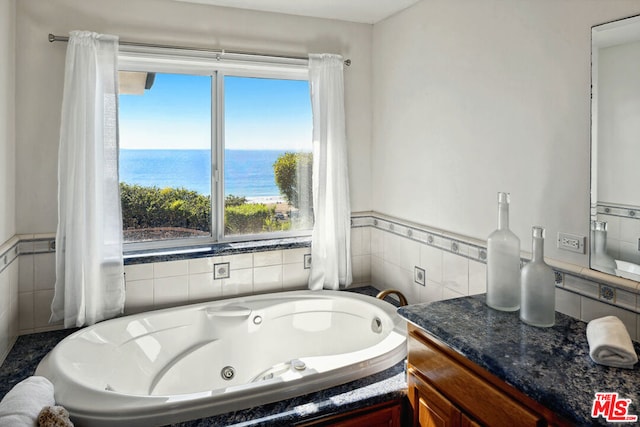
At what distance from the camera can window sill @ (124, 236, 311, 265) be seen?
2.56 metres

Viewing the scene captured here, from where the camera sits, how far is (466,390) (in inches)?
54.4

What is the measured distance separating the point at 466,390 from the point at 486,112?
132 centimetres

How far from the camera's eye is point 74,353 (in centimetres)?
200

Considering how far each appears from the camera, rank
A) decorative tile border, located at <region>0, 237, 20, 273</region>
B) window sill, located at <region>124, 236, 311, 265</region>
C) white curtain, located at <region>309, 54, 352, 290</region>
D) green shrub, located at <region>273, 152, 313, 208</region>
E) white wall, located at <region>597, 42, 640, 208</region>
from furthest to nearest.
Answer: green shrub, located at <region>273, 152, 313, 208</region>, white curtain, located at <region>309, 54, 352, 290</region>, window sill, located at <region>124, 236, 311, 265</region>, decorative tile border, located at <region>0, 237, 20, 273</region>, white wall, located at <region>597, 42, 640, 208</region>

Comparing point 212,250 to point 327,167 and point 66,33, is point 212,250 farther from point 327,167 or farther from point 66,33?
point 66,33

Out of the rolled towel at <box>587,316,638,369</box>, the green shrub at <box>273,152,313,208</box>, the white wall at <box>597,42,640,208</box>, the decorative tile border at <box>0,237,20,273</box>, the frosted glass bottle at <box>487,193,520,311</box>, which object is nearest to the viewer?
the rolled towel at <box>587,316,638,369</box>

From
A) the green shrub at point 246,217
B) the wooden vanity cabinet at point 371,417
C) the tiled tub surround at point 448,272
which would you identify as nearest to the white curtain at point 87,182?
the green shrub at point 246,217

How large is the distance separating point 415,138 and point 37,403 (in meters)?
2.25

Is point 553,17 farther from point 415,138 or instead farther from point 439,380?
point 439,380

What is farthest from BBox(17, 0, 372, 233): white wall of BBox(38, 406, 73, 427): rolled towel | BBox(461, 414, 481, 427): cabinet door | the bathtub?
BBox(461, 414, 481, 427): cabinet door

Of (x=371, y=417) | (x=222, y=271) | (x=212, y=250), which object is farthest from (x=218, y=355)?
(x=371, y=417)

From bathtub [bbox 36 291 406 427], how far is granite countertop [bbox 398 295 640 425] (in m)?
0.44

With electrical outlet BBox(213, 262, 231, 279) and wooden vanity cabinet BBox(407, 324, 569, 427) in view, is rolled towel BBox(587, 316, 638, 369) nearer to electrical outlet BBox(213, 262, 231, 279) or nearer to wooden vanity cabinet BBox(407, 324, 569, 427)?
wooden vanity cabinet BBox(407, 324, 569, 427)

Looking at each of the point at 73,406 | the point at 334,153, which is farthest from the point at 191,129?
the point at 73,406
